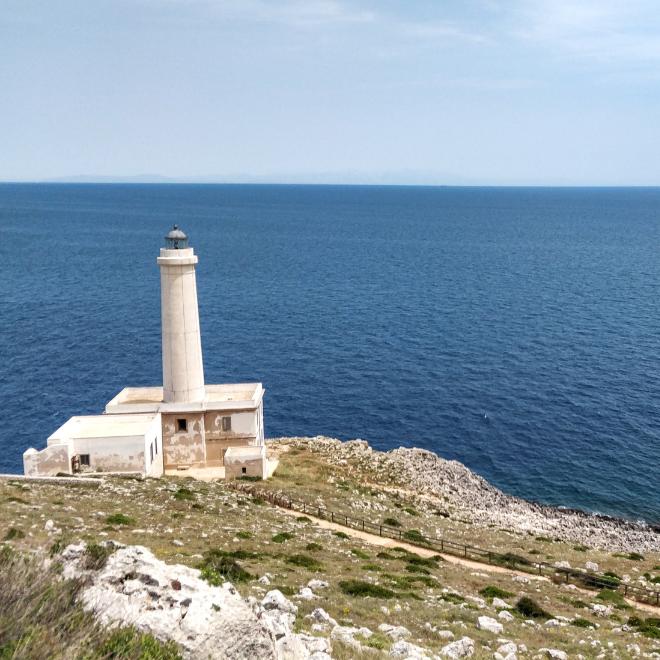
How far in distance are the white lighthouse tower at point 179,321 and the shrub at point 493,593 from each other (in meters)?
22.4

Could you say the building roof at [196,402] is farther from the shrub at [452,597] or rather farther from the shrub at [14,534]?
the shrub at [452,597]

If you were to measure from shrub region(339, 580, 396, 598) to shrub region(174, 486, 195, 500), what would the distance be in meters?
11.7

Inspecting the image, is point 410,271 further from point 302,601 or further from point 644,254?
point 302,601

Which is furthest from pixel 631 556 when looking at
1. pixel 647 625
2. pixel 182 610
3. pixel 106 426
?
pixel 182 610

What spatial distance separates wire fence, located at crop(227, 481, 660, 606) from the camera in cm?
2805

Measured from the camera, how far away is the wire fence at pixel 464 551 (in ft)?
92.0

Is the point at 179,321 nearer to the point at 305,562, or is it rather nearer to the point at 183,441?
the point at 183,441

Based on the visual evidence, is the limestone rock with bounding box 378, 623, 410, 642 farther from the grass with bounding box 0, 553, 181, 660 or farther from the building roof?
the building roof

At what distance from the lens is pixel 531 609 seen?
22.5 meters

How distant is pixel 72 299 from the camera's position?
11088 cm

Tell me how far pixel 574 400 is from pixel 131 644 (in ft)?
211

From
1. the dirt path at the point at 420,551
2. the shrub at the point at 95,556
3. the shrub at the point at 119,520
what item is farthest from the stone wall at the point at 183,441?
the shrub at the point at 95,556

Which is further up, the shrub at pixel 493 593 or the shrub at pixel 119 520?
the shrub at pixel 119 520

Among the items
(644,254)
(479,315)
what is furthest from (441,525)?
(644,254)
